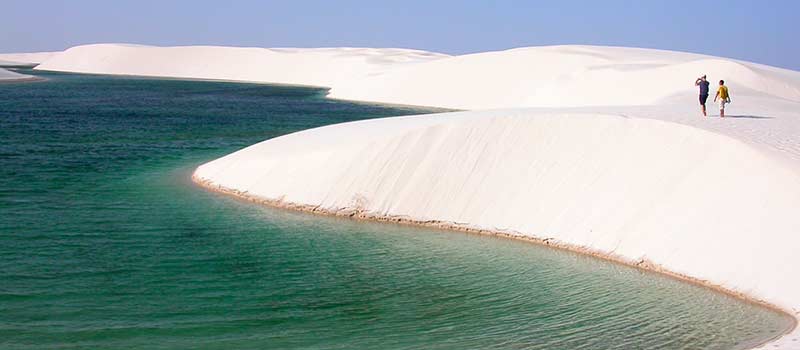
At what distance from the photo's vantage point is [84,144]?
3338 cm

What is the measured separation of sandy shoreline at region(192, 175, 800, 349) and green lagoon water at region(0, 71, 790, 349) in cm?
25

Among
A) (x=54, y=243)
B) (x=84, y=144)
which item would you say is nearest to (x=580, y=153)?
(x=54, y=243)

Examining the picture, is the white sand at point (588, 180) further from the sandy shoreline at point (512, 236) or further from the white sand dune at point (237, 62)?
the white sand dune at point (237, 62)

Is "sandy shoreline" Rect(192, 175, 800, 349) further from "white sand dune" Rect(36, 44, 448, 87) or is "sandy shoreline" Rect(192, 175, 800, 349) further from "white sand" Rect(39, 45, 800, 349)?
"white sand dune" Rect(36, 44, 448, 87)

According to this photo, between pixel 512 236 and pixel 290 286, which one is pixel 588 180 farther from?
pixel 290 286

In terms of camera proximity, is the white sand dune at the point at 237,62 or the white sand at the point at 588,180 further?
the white sand dune at the point at 237,62

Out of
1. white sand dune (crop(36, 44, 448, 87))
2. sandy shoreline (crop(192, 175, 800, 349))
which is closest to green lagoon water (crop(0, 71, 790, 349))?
sandy shoreline (crop(192, 175, 800, 349))

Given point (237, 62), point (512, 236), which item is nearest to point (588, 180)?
point (512, 236)

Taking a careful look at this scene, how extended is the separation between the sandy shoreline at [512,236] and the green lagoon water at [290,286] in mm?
249

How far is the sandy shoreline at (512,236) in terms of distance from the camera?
13930mm

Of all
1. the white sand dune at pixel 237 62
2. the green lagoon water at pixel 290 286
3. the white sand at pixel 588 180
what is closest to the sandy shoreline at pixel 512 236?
the white sand at pixel 588 180

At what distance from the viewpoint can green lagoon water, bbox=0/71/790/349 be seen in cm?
1193

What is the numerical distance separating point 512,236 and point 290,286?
6.15 m

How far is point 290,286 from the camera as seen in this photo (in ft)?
47.4
